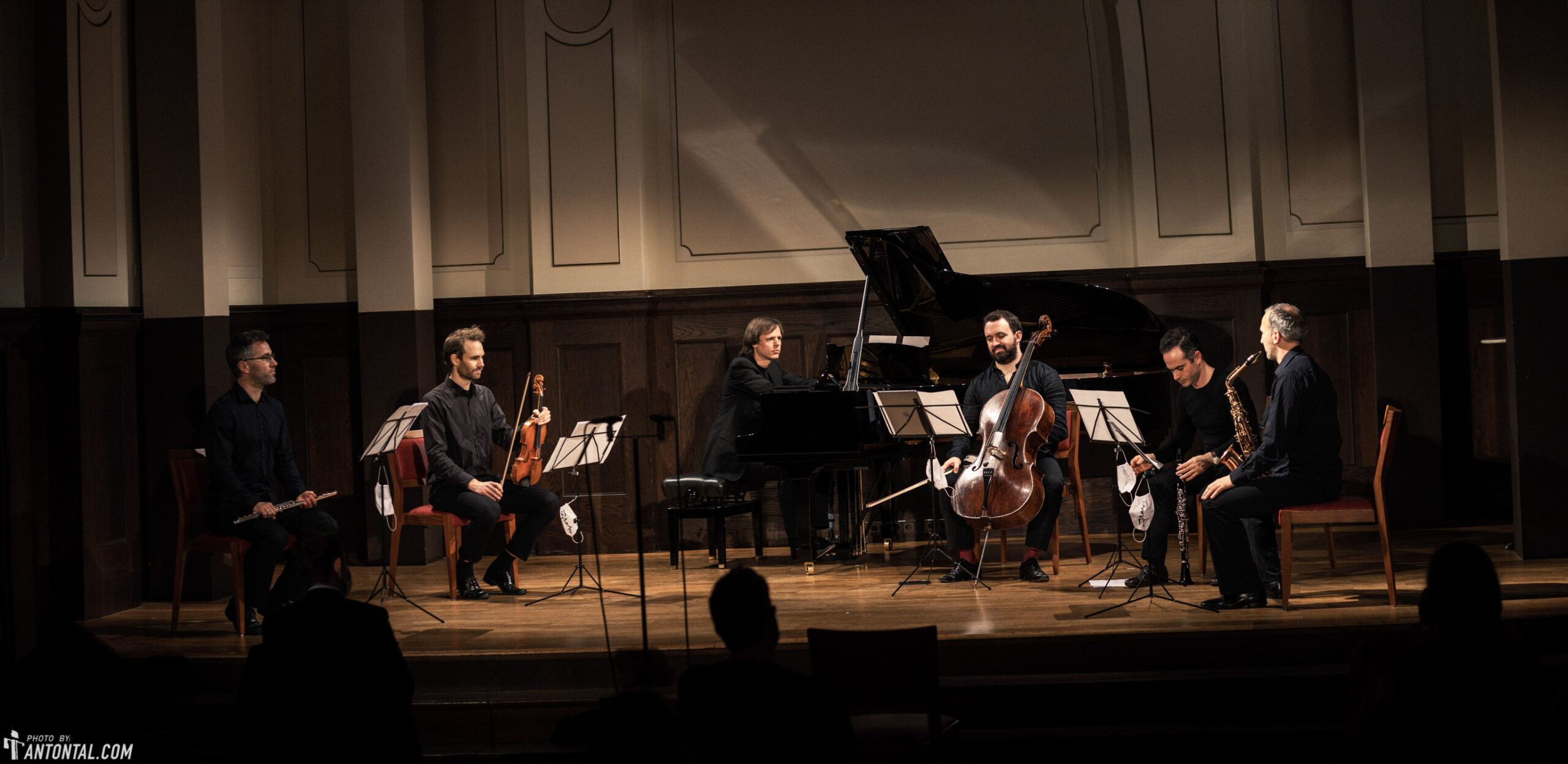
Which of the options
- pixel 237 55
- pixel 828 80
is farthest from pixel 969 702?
pixel 237 55

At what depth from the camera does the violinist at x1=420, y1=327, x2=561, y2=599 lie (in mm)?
5324

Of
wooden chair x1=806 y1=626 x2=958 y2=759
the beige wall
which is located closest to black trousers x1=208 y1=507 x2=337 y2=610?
the beige wall

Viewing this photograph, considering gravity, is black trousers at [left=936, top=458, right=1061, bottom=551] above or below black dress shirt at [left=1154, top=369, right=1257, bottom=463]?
below

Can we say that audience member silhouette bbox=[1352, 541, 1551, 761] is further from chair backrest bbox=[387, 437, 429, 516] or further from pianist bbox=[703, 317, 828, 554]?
chair backrest bbox=[387, 437, 429, 516]

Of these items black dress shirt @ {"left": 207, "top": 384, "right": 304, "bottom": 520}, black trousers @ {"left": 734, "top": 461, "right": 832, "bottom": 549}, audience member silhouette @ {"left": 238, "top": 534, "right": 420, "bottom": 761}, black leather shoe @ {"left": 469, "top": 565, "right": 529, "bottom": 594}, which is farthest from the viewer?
black trousers @ {"left": 734, "top": 461, "right": 832, "bottom": 549}

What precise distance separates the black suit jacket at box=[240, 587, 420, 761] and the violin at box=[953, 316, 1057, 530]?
2706mm

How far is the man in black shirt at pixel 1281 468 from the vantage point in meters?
4.40

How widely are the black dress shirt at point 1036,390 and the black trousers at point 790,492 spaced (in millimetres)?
1027

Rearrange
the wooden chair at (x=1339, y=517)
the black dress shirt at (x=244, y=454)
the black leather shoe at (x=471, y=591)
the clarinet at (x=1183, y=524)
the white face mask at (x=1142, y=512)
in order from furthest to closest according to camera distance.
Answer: the black leather shoe at (x=471, y=591) → the black dress shirt at (x=244, y=454) → the white face mask at (x=1142, y=512) → the clarinet at (x=1183, y=524) → the wooden chair at (x=1339, y=517)

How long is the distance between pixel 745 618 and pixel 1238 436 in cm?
312

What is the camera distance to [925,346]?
6027 millimetres

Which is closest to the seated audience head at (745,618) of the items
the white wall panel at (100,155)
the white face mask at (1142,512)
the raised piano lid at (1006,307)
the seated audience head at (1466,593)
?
the seated audience head at (1466,593)

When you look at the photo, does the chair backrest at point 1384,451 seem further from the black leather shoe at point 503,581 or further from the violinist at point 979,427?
the black leather shoe at point 503,581

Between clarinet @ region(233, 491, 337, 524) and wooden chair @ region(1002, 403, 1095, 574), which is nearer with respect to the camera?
clarinet @ region(233, 491, 337, 524)
